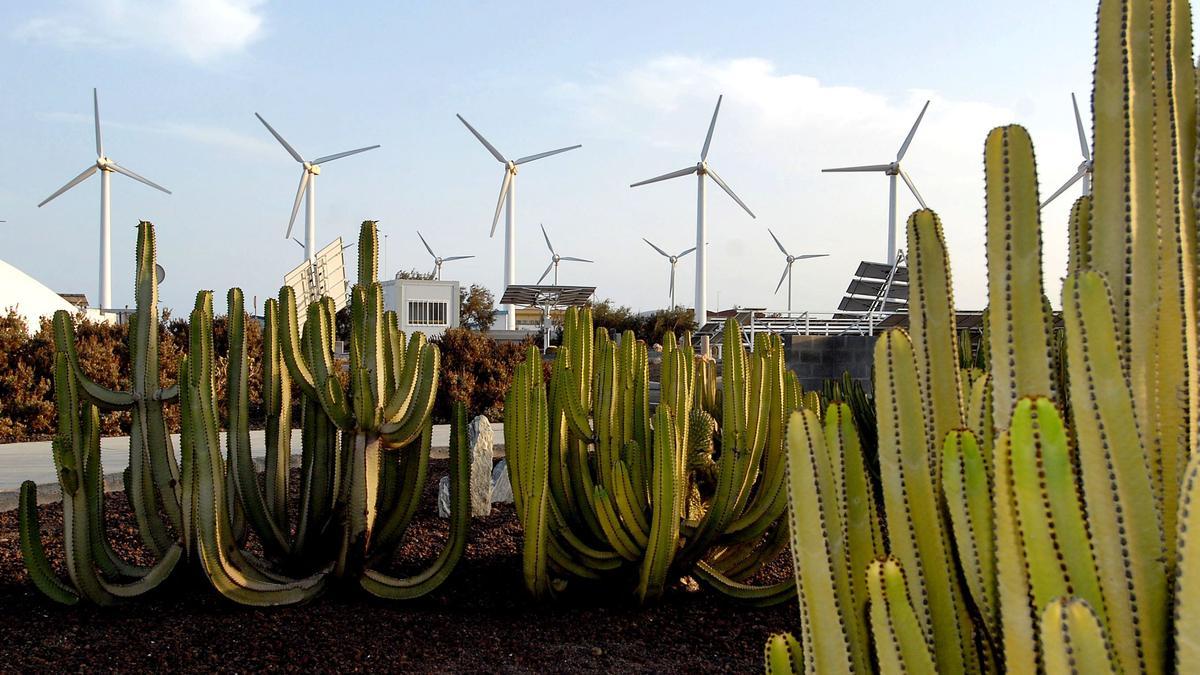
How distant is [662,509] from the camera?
405 cm

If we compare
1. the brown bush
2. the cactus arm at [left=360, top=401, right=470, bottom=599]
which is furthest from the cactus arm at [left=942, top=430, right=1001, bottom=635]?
the brown bush

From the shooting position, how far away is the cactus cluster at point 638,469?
4098 millimetres

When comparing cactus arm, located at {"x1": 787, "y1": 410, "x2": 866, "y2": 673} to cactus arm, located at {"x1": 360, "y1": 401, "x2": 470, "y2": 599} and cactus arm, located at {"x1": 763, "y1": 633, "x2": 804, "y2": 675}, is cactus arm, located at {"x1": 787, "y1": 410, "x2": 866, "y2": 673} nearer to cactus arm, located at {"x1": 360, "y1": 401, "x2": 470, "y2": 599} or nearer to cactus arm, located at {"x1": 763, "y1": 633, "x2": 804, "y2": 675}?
cactus arm, located at {"x1": 763, "y1": 633, "x2": 804, "y2": 675}

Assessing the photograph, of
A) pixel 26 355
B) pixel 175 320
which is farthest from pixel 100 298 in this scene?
pixel 26 355

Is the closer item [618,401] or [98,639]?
[98,639]

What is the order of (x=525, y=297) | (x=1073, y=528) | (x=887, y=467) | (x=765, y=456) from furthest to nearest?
A: 1. (x=525, y=297)
2. (x=765, y=456)
3. (x=887, y=467)
4. (x=1073, y=528)

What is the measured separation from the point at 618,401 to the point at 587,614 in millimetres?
968

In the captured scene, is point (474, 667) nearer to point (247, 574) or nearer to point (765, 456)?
point (247, 574)

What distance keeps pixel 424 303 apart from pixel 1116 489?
32.8m

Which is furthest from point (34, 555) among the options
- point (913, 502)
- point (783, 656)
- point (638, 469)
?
point (913, 502)

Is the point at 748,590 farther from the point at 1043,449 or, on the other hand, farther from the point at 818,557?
the point at 1043,449

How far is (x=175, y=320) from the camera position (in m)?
13.6

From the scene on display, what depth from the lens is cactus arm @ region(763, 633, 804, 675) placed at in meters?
1.94

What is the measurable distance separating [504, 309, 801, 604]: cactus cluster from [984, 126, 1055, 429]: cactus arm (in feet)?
7.52
